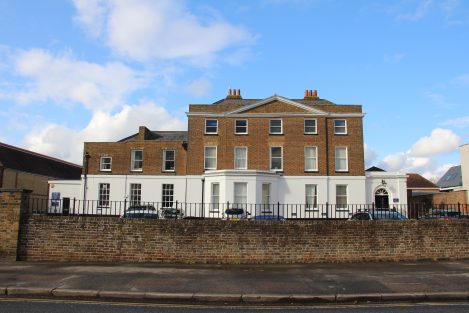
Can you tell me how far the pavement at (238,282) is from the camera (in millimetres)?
10062

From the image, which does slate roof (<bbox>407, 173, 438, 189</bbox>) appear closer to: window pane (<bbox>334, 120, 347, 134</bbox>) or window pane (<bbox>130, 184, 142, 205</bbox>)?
window pane (<bbox>334, 120, 347, 134</bbox>)

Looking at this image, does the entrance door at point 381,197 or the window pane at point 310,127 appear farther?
the window pane at point 310,127

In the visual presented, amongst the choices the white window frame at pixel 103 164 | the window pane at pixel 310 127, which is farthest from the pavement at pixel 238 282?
the white window frame at pixel 103 164

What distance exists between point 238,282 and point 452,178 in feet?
200

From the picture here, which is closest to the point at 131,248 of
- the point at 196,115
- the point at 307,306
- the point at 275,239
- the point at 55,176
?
the point at 275,239

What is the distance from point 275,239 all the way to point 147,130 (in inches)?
1135

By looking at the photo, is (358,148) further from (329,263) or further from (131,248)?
(131,248)

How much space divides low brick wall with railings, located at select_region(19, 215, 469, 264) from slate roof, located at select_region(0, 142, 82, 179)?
38811 mm

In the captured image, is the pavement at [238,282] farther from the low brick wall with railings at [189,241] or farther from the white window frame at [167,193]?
the white window frame at [167,193]

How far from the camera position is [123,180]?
38312 mm

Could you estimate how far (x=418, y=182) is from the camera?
68312mm

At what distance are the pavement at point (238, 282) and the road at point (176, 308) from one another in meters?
0.57

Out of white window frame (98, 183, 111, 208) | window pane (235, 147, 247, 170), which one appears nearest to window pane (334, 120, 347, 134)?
window pane (235, 147, 247, 170)

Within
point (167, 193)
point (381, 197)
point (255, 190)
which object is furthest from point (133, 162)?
point (381, 197)
